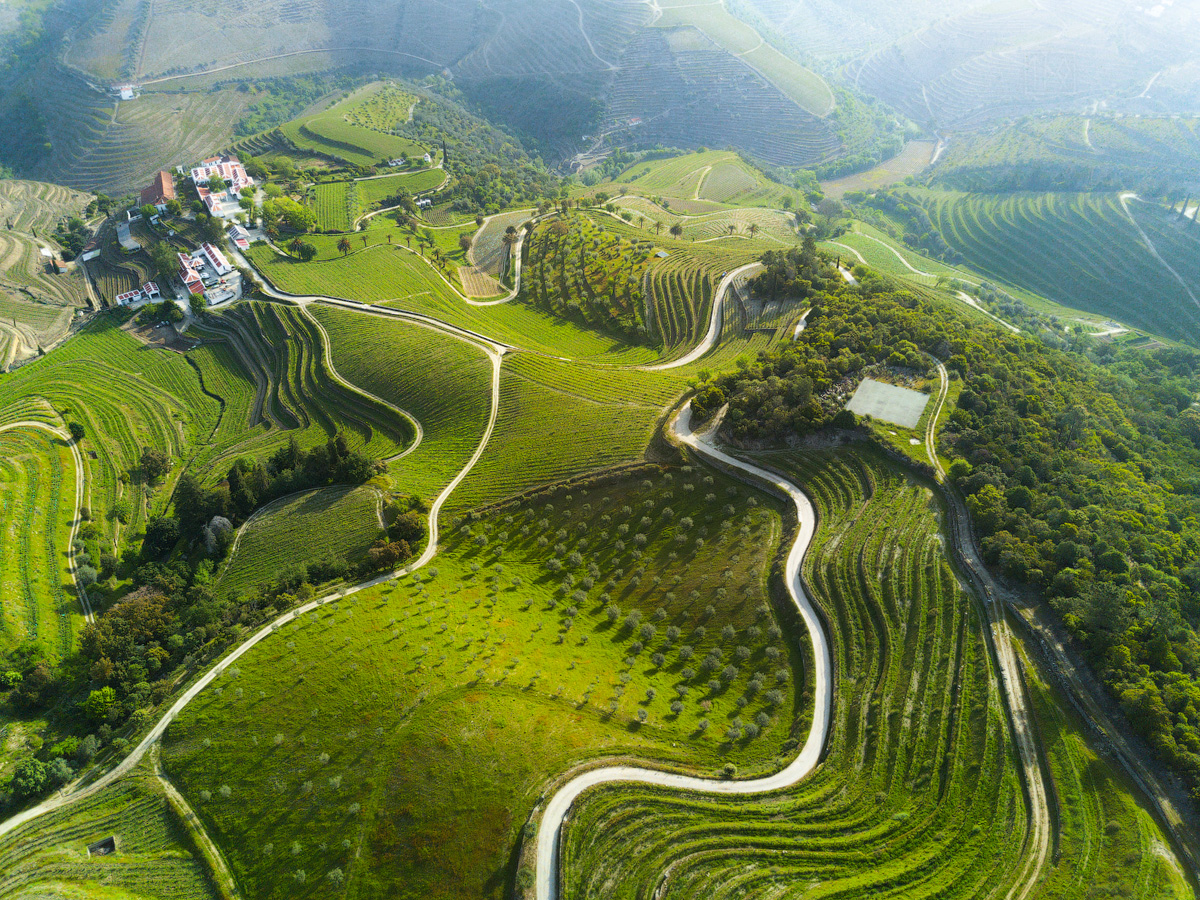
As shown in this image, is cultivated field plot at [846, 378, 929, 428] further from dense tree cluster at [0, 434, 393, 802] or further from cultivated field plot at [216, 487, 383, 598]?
cultivated field plot at [216, 487, 383, 598]

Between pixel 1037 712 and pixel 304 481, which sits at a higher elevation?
pixel 1037 712

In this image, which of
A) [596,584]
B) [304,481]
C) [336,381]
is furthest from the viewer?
[336,381]

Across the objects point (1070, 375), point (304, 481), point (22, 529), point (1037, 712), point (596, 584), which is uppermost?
point (1070, 375)

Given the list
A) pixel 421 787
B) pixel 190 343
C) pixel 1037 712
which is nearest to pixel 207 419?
pixel 190 343

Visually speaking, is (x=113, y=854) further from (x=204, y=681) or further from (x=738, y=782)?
(x=738, y=782)

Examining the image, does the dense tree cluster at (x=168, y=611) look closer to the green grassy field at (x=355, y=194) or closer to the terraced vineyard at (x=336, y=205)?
the terraced vineyard at (x=336, y=205)

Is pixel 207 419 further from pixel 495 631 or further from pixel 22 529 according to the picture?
pixel 495 631

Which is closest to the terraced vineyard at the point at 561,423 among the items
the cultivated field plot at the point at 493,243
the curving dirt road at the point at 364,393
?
the curving dirt road at the point at 364,393

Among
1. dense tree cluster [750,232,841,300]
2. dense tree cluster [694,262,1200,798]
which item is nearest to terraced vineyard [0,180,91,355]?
dense tree cluster [694,262,1200,798]

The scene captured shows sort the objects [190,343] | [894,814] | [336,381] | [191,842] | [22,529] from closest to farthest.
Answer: [894,814], [191,842], [22,529], [336,381], [190,343]
